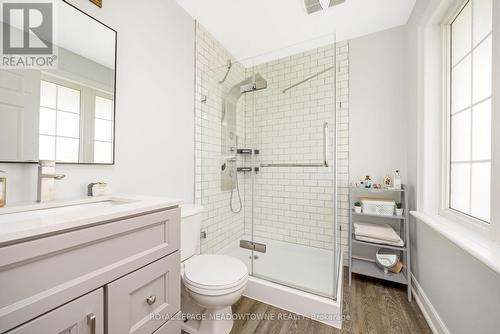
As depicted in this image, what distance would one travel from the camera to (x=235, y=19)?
6.57 feet

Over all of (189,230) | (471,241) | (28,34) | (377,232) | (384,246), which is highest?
(28,34)

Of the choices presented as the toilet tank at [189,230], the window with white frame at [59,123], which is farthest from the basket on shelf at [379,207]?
the window with white frame at [59,123]

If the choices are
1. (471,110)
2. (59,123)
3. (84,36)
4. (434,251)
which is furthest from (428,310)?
(84,36)

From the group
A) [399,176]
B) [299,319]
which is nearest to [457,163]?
[399,176]

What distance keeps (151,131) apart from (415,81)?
7.36 feet

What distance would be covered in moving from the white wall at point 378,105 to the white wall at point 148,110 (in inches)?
68.8

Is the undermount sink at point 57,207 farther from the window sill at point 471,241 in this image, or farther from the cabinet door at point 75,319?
the window sill at point 471,241

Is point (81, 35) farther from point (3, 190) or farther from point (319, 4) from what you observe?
point (319, 4)

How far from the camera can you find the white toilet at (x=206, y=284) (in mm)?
1197

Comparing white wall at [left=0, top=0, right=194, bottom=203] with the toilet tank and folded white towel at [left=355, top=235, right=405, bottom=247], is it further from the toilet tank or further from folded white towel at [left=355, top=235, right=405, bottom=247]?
folded white towel at [left=355, top=235, right=405, bottom=247]

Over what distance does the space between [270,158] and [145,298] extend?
178 cm

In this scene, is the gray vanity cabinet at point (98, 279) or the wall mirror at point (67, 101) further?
the wall mirror at point (67, 101)

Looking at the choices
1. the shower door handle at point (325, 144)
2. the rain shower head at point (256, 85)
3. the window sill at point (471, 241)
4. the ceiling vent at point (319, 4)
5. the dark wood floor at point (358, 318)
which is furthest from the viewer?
the rain shower head at point (256, 85)

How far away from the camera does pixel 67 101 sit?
114 centimetres
